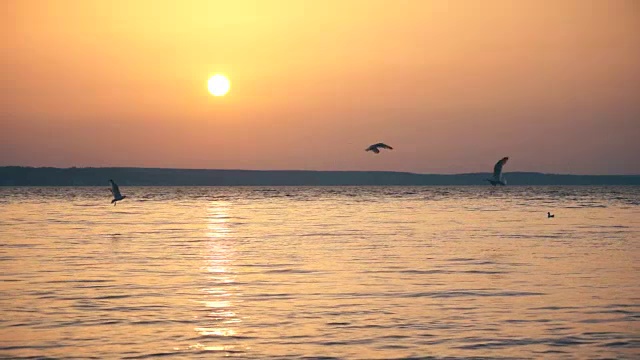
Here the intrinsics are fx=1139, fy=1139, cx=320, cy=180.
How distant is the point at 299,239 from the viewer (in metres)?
48.6

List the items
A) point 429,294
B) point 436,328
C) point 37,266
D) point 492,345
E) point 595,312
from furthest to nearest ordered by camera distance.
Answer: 1. point 37,266
2. point 429,294
3. point 595,312
4. point 436,328
5. point 492,345

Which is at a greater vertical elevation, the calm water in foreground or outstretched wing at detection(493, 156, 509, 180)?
outstretched wing at detection(493, 156, 509, 180)

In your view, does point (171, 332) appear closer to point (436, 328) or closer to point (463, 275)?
point (436, 328)

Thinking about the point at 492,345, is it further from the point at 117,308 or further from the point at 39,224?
the point at 39,224

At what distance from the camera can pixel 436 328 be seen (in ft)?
70.5

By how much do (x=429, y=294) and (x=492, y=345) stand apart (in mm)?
6922

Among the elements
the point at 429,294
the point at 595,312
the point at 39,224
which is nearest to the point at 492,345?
the point at 595,312

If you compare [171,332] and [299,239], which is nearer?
[171,332]

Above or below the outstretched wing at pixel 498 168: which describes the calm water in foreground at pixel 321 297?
below

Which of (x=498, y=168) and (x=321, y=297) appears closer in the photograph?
(x=321, y=297)

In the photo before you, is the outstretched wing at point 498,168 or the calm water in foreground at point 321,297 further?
the outstretched wing at point 498,168

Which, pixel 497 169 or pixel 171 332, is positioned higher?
pixel 497 169

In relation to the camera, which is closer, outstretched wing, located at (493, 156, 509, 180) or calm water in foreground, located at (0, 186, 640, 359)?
calm water in foreground, located at (0, 186, 640, 359)

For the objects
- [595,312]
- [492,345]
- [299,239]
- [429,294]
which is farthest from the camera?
[299,239]
